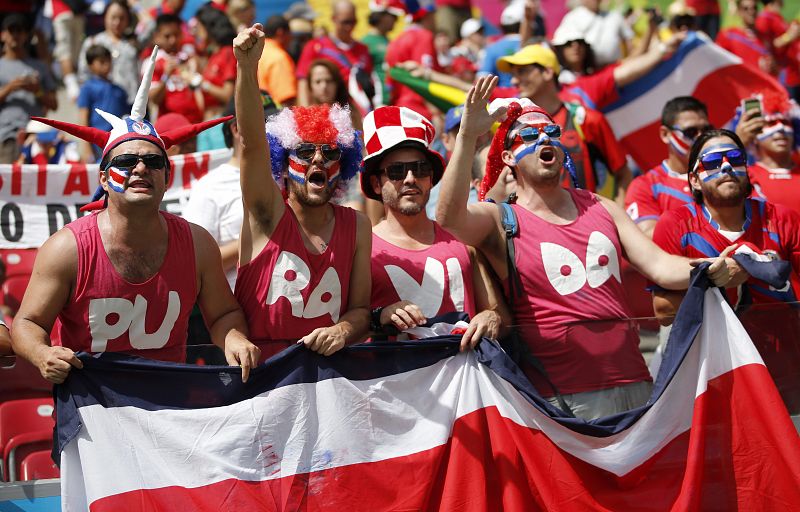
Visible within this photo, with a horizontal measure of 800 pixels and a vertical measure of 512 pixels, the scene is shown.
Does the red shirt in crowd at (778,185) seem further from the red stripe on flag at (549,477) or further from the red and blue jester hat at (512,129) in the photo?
the red stripe on flag at (549,477)

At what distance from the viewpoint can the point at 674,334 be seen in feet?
16.3

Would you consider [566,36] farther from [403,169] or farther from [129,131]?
[129,131]

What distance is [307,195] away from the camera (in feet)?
16.8

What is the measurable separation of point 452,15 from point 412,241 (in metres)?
8.90

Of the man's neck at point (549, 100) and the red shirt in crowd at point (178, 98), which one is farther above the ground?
the red shirt in crowd at point (178, 98)

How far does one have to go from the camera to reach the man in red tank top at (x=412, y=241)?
5191 millimetres

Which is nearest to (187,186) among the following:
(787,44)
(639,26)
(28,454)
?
(28,454)

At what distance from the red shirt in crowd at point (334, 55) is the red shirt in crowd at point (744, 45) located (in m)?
3.47

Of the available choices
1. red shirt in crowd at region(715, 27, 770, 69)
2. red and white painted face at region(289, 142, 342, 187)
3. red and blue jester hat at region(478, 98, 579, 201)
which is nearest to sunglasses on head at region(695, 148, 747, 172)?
red and blue jester hat at region(478, 98, 579, 201)

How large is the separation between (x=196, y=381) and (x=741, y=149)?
9.84 feet

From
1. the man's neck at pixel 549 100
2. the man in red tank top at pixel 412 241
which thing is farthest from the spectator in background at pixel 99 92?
the man in red tank top at pixel 412 241

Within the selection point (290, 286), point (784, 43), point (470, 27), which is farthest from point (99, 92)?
point (784, 43)

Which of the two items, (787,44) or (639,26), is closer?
(787,44)

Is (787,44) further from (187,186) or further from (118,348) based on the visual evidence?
(118,348)
